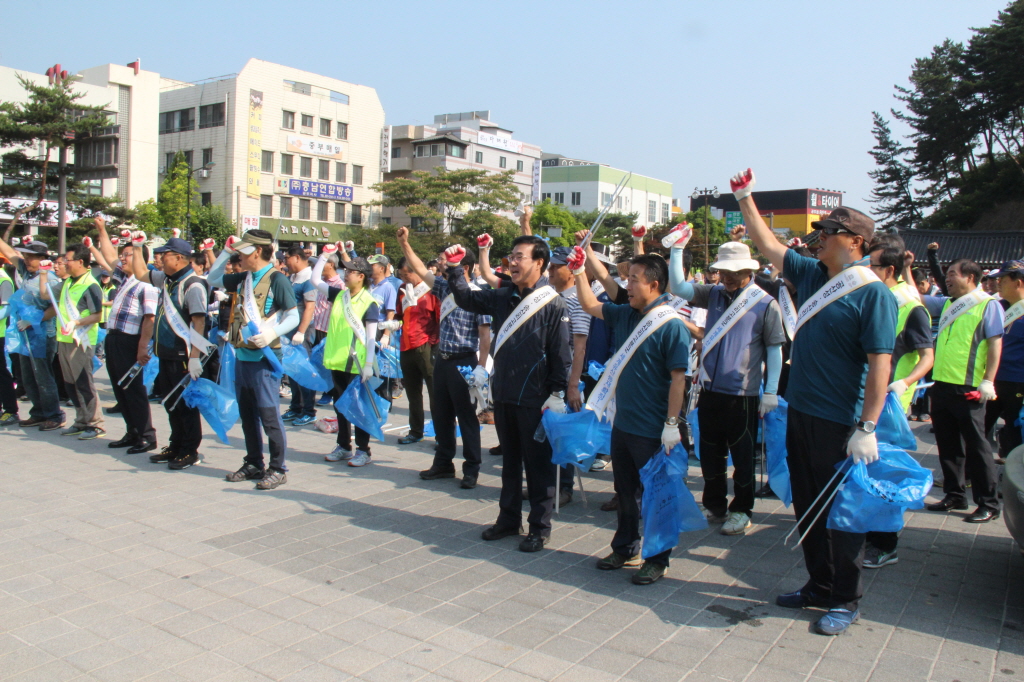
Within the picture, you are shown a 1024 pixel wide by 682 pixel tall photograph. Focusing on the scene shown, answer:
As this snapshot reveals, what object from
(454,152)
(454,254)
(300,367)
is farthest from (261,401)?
(454,152)

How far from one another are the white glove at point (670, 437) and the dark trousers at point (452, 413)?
2.59 m

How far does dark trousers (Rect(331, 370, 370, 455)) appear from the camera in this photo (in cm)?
739

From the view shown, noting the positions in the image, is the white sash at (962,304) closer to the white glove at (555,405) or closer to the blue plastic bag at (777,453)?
the blue plastic bag at (777,453)

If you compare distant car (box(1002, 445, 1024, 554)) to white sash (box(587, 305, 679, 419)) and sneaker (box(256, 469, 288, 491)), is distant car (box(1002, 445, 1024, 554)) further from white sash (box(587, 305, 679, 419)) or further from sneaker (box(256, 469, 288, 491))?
sneaker (box(256, 469, 288, 491))

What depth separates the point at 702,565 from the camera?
4723 millimetres

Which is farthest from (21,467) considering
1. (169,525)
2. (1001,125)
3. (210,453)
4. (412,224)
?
(412,224)

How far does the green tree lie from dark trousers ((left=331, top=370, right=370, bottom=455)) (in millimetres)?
42200

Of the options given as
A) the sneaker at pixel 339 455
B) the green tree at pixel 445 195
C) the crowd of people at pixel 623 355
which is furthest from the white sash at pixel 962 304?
the green tree at pixel 445 195

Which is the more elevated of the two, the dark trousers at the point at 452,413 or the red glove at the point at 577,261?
the red glove at the point at 577,261

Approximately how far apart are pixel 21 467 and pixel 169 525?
8.68 feet

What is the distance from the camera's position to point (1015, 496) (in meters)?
4.16

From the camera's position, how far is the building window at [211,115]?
50812mm

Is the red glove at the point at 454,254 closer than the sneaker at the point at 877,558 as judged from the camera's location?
No

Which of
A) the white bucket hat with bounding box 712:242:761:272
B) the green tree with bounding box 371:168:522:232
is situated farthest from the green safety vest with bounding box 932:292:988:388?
the green tree with bounding box 371:168:522:232
